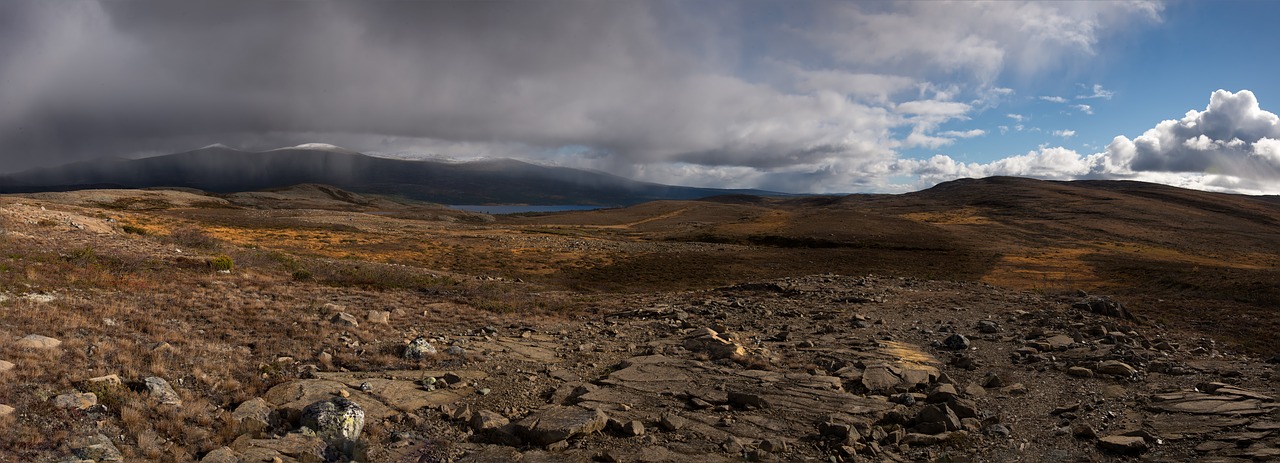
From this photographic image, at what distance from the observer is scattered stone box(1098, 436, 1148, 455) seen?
9.12 m

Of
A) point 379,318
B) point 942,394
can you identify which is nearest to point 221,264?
point 379,318

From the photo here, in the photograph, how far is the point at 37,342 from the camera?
10.7 metres

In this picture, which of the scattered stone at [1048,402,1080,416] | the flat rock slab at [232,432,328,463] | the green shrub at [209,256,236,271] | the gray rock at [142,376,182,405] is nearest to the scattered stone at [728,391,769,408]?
the scattered stone at [1048,402,1080,416]

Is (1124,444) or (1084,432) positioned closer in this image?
(1124,444)

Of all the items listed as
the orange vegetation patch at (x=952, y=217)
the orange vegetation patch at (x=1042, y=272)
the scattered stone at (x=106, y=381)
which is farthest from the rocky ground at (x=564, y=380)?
the orange vegetation patch at (x=952, y=217)

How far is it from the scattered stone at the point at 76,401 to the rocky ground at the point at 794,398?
2.04m

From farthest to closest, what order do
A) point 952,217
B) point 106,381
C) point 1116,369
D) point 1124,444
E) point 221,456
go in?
point 952,217 < point 1116,369 < point 106,381 < point 1124,444 < point 221,456

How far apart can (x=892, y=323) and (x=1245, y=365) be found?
9301 millimetres

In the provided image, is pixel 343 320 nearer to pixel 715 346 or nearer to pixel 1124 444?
pixel 715 346

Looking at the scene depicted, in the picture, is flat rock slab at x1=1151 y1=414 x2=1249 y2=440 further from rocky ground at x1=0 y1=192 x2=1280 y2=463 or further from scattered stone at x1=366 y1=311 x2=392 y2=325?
scattered stone at x1=366 y1=311 x2=392 y2=325

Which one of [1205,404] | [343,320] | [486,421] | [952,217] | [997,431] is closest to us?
[486,421]

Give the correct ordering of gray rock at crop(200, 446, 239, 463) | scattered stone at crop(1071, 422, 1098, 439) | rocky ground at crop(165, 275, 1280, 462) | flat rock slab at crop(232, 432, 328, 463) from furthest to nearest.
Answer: scattered stone at crop(1071, 422, 1098, 439) < rocky ground at crop(165, 275, 1280, 462) < flat rock slab at crop(232, 432, 328, 463) < gray rock at crop(200, 446, 239, 463)

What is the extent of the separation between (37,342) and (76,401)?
365 centimetres

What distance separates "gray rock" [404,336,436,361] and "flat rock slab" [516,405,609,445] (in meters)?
4.86
